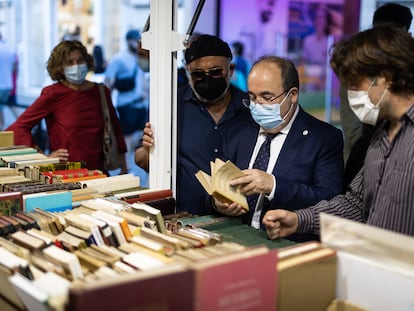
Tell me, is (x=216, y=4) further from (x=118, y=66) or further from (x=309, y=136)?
(x=309, y=136)

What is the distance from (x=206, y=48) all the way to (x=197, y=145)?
20.7 inches

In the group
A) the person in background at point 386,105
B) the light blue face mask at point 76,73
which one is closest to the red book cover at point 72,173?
the person in background at point 386,105

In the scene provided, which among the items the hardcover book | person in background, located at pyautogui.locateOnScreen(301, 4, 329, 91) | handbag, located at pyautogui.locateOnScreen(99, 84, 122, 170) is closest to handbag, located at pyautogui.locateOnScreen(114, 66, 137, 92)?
person in background, located at pyautogui.locateOnScreen(301, 4, 329, 91)

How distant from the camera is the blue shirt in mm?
3117

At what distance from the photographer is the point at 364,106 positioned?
2.04 meters

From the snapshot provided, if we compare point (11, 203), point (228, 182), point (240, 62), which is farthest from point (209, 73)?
point (240, 62)

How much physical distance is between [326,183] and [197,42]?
1093 millimetres

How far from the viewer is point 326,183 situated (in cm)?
254

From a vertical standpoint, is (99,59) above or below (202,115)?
above

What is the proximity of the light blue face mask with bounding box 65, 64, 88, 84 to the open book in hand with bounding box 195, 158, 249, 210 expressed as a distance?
6.85ft

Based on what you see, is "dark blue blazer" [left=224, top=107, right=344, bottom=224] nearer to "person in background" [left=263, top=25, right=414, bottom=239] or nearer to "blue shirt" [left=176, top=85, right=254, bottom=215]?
"person in background" [left=263, top=25, right=414, bottom=239]

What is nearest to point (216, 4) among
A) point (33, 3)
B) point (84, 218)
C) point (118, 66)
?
point (118, 66)

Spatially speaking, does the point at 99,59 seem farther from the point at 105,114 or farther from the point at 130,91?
the point at 105,114

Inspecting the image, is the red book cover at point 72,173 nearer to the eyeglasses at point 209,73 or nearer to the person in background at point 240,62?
the eyeglasses at point 209,73
